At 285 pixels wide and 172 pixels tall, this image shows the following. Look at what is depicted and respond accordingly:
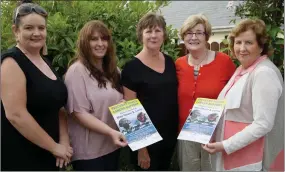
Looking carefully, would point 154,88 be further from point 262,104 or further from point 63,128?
point 262,104

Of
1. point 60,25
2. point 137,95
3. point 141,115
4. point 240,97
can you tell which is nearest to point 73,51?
point 60,25

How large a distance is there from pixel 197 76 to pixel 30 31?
1.70 m

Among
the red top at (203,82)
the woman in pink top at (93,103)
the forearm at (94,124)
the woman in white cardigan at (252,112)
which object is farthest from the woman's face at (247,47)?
the forearm at (94,124)

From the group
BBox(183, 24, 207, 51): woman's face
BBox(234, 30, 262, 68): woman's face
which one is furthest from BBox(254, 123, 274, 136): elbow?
BBox(183, 24, 207, 51): woman's face

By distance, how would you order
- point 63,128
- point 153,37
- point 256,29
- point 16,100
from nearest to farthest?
1. point 16,100
2. point 256,29
3. point 63,128
4. point 153,37

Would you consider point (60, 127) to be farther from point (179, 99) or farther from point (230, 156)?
point (230, 156)

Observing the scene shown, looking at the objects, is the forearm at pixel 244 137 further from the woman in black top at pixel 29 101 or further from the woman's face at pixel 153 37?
the woman in black top at pixel 29 101

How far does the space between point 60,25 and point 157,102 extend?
1663 mm

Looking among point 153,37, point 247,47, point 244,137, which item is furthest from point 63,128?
→ point 247,47

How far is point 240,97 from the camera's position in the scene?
292 centimetres

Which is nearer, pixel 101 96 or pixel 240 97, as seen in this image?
pixel 240 97

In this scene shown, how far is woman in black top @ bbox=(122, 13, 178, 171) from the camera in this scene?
343cm

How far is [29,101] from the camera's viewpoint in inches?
105

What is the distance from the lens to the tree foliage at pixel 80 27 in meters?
4.20
